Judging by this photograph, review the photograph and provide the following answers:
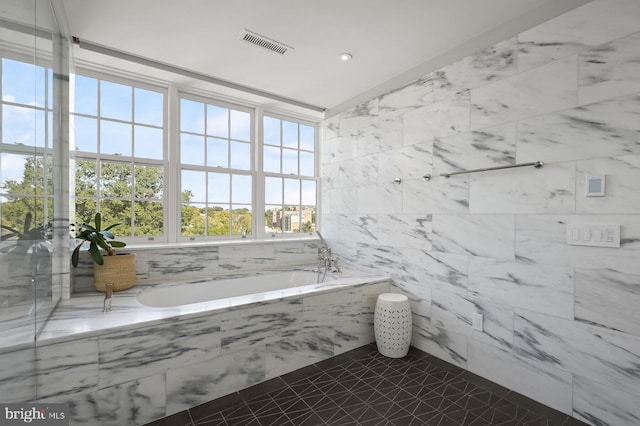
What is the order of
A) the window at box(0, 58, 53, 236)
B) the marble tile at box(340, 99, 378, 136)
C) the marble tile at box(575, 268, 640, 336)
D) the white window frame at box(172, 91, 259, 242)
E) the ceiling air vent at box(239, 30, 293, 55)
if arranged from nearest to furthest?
the window at box(0, 58, 53, 236) → the marble tile at box(575, 268, 640, 336) → the ceiling air vent at box(239, 30, 293, 55) → the white window frame at box(172, 91, 259, 242) → the marble tile at box(340, 99, 378, 136)

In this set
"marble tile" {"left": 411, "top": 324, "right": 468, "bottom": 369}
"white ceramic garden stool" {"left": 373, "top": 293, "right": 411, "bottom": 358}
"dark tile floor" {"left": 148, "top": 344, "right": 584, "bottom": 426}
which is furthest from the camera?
"white ceramic garden stool" {"left": 373, "top": 293, "right": 411, "bottom": 358}

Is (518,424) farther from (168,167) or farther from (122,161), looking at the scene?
(122,161)

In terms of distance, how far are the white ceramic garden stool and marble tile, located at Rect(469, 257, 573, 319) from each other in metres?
0.55

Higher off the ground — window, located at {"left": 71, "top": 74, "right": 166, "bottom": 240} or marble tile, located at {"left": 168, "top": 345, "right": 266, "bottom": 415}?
window, located at {"left": 71, "top": 74, "right": 166, "bottom": 240}

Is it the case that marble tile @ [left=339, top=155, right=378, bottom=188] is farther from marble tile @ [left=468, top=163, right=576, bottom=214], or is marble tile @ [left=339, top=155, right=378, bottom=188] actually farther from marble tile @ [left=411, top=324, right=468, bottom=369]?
marble tile @ [left=411, top=324, right=468, bottom=369]

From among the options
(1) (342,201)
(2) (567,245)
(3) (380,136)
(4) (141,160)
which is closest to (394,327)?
(2) (567,245)

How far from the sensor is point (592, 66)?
5.58ft

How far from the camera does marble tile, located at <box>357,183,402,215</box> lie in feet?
9.42

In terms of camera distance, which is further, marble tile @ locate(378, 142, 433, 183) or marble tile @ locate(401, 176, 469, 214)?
marble tile @ locate(378, 142, 433, 183)

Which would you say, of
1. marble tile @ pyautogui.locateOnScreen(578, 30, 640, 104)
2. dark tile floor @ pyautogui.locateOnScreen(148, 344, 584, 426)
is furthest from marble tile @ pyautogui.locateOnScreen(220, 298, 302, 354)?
marble tile @ pyautogui.locateOnScreen(578, 30, 640, 104)

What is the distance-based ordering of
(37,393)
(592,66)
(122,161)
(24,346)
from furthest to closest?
(122,161), (592,66), (37,393), (24,346)

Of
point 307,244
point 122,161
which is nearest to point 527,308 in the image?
point 307,244

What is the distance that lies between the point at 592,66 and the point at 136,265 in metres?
3.50

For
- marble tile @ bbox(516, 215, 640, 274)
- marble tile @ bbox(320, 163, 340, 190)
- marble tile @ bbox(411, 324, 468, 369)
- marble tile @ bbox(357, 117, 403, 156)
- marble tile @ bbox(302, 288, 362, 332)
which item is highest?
marble tile @ bbox(357, 117, 403, 156)
